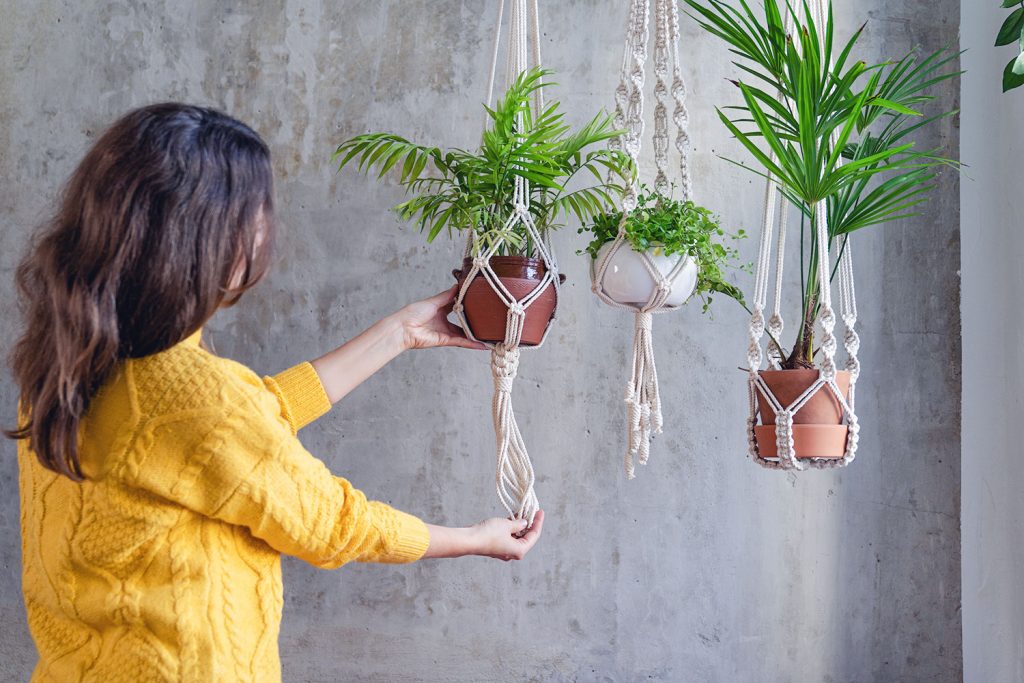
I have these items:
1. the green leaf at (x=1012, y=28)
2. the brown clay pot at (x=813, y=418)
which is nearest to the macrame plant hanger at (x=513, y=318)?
the brown clay pot at (x=813, y=418)

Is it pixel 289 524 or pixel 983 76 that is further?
pixel 983 76

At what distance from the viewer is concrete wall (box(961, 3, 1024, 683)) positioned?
217 cm

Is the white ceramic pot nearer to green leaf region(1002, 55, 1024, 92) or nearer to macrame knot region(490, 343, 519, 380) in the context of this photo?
macrame knot region(490, 343, 519, 380)

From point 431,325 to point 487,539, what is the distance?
0.47 metres

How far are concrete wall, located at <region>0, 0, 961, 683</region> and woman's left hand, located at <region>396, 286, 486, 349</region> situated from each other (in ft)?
1.96

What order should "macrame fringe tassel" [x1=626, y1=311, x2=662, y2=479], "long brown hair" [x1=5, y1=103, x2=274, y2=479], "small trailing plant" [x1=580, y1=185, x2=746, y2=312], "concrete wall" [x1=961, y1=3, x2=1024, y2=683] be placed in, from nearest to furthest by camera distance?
"long brown hair" [x1=5, y1=103, x2=274, y2=479], "small trailing plant" [x1=580, y1=185, x2=746, y2=312], "macrame fringe tassel" [x1=626, y1=311, x2=662, y2=479], "concrete wall" [x1=961, y1=3, x2=1024, y2=683]

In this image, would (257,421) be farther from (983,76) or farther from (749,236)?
(983,76)

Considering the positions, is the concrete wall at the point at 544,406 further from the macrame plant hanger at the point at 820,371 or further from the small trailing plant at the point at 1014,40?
the macrame plant hanger at the point at 820,371

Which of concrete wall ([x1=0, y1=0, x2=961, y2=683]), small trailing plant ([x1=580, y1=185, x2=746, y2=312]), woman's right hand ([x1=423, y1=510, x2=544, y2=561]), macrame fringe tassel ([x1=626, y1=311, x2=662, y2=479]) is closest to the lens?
woman's right hand ([x1=423, y1=510, x2=544, y2=561])

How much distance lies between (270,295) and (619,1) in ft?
4.19

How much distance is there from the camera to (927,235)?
2361 millimetres

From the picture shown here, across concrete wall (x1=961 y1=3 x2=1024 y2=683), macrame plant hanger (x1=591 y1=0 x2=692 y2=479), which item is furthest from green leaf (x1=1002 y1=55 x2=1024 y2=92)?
macrame plant hanger (x1=591 y1=0 x2=692 y2=479)

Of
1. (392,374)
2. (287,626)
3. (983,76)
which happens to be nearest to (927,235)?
(983,76)

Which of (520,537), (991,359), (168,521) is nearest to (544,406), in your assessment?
(520,537)
